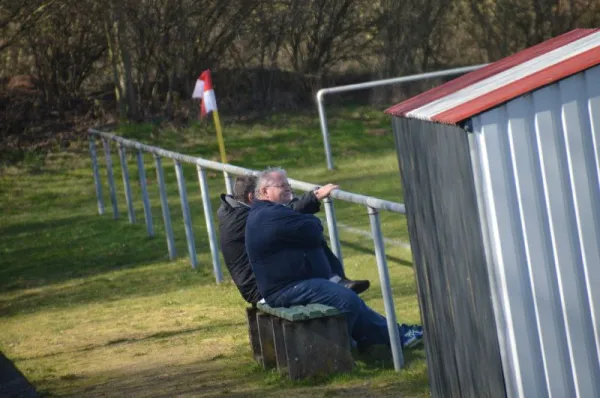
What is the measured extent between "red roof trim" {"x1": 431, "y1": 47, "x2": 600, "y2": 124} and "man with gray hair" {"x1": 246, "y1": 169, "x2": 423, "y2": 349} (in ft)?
10.5

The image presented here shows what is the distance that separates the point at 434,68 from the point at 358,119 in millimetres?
3275

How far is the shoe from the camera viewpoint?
27.5 ft

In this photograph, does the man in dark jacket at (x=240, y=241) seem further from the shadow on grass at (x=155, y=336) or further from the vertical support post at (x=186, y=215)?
the vertical support post at (x=186, y=215)

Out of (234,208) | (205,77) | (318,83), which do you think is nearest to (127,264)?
(205,77)

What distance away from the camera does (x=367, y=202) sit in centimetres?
792

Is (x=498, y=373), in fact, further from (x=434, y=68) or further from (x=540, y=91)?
(x=434, y=68)

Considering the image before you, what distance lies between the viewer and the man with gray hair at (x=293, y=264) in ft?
27.1

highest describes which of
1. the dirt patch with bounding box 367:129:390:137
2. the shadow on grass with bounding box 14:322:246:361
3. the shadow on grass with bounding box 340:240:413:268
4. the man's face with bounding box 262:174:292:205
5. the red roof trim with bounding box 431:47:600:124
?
the dirt patch with bounding box 367:129:390:137

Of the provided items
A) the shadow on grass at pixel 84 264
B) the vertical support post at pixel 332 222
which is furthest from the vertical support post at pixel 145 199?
the vertical support post at pixel 332 222

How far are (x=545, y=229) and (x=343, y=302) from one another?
10.6 ft

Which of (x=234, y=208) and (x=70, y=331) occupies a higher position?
(x=234, y=208)

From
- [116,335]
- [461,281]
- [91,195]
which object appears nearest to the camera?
[461,281]

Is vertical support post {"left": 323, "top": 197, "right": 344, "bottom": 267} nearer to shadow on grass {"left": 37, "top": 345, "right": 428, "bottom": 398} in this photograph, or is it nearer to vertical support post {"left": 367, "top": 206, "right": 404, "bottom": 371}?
shadow on grass {"left": 37, "top": 345, "right": 428, "bottom": 398}

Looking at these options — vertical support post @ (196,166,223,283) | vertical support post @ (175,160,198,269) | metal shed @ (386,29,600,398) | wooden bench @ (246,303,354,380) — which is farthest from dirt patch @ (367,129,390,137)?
metal shed @ (386,29,600,398)
